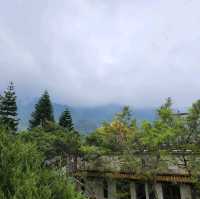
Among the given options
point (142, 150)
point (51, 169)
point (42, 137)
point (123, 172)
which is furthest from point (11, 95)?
point (51, 169)

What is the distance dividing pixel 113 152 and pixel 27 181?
32.5ft

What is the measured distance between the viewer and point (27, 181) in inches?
166

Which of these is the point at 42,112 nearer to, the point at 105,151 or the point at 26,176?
the point at 105,151

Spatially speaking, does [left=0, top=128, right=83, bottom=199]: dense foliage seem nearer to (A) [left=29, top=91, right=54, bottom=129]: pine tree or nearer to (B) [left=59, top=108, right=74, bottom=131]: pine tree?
(B) [left=59, top=108, right=74, bottom=131]: pine tree

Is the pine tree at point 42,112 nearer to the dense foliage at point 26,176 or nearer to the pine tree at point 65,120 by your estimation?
the pine tree at point 65,120

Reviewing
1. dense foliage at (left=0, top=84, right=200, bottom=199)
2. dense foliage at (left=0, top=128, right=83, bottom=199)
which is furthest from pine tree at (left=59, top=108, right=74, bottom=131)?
dense foliage at (left=0, top=128, right=83, bottom=199)

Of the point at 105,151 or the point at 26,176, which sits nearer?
the point at 26,176

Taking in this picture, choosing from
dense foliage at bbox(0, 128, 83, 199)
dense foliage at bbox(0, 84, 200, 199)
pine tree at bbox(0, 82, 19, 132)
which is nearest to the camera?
dense foliage at bbox(0, 128, 83, 199)

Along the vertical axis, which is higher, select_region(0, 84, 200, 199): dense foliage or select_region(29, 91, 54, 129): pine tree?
select_region(29, 91, 54, 129): pine tree

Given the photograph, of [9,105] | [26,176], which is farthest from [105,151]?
[9,105]

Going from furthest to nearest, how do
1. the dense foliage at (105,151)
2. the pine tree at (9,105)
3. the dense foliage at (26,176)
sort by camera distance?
1. the pine tree at (9,105)
2. the dense foliage at (105,151)
3. the dense foliage at (26,176)

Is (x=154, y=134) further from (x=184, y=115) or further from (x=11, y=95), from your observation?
(x=11, y=95)

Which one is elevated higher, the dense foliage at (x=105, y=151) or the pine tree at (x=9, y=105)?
the pine tree at (x=9, y=105)

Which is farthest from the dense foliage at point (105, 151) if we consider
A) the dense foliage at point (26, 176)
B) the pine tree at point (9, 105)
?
the pine tree at point (9, 105)
